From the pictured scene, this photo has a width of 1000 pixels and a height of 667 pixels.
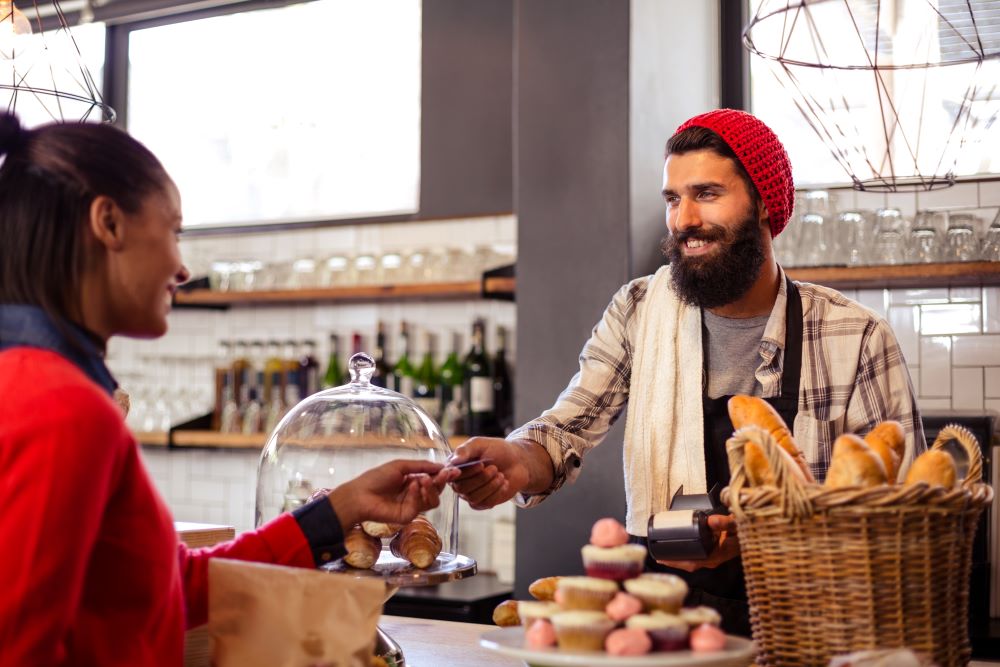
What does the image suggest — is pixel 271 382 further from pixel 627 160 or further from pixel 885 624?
pixel 885 624

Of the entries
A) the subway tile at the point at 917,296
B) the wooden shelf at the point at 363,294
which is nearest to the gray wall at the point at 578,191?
the wooden shelf at the point at 363,294

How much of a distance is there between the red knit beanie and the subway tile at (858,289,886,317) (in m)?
1.31

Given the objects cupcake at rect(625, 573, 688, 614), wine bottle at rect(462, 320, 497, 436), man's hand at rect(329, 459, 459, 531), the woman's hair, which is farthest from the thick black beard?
wine bottle at rect(462, 320, 497, 436)

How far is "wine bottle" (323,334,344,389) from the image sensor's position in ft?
14.1

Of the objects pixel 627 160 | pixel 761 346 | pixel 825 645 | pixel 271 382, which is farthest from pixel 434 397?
pixel 825 645

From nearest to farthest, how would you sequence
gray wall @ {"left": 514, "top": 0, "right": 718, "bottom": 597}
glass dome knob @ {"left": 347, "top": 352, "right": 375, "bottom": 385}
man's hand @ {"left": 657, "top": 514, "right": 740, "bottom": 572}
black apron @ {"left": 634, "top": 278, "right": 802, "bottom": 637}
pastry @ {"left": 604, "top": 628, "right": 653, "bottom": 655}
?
pastry @ {"left": 604, "top": 628, "right": 653, "bottom": 655} < man's hand @ {"left": 657, "top": 514, "right": 740, "bottom": 572} < glass dome knob @ {"left": 347, "top": 352, "right": 375, "bottom": 385} < black apron @ {"left": 634, "top": 278, "right": 802, "bottom": 637} < gray wall @ {"left": 514, "top": 0, "right": 718, "bottom": 597}

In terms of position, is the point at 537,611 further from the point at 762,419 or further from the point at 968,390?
the point at 968,390

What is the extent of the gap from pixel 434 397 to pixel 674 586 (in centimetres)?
291

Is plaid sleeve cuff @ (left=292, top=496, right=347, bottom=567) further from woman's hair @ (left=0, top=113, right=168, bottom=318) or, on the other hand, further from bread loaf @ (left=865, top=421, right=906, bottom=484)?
bread loaf @ (left=865, top=421, right=906, bottom=484)

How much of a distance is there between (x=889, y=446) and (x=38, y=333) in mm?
993

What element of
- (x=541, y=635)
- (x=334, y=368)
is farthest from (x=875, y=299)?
(x=541, y=635)

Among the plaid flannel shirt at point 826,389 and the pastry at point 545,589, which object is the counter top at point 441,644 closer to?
the pastry at point 545,589

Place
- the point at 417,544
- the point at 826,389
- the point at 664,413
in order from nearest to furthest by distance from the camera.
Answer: the point at 417,544 → the point at 826,389 → the point at 664,413

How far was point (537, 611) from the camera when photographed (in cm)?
119
